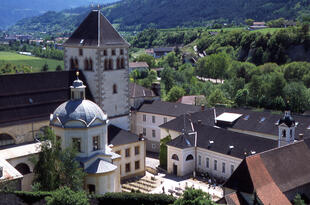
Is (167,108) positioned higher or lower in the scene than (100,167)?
higher

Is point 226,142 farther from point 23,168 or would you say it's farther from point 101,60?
point 23,168

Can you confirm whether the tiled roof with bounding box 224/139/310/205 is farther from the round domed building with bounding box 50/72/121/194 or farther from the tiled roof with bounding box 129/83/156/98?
the tiled roof with bounding box 129/83/156/98

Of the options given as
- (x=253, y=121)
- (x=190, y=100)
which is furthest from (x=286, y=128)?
(x=190, y=100)

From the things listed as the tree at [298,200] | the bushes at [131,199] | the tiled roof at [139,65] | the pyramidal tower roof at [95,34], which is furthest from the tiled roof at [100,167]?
the tiled roof at [139,65]

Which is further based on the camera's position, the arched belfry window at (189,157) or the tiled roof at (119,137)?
the arched belfry window at (189,157)

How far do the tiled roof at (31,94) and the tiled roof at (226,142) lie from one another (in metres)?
16.4

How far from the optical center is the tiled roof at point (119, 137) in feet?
174

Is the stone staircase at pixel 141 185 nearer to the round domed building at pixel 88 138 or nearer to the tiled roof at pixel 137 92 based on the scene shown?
the round domed building at pixel 88 138

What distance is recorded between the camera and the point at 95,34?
53.0m

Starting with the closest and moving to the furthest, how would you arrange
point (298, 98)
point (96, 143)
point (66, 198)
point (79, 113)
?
point (66, 198) < point (79, 113) < point (96, 143) < point (298, 98)

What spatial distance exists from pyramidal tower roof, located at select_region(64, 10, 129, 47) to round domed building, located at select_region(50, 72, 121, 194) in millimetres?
10881

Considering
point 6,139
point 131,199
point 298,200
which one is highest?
point 6,139

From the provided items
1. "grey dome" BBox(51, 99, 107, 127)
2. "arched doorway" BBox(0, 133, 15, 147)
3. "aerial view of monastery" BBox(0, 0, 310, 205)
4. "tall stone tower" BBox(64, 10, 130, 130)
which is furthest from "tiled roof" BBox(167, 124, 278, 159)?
"arched doorway" BBox(0, 133, 15, 147)

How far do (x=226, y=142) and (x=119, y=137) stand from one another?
1367 centimetres
